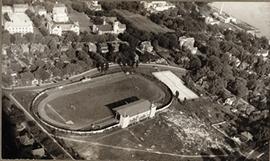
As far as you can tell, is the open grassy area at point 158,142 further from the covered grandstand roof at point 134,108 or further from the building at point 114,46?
the building at point 114,46

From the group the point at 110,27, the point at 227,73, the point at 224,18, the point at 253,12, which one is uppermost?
the point at 253,12

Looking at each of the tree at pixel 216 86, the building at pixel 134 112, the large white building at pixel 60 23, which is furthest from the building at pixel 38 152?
the tree at pixel 216 86

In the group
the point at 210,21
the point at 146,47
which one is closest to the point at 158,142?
the point at 146,47

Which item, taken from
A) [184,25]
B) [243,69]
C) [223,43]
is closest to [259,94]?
[243,69]

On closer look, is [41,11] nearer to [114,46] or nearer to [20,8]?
[20,8]

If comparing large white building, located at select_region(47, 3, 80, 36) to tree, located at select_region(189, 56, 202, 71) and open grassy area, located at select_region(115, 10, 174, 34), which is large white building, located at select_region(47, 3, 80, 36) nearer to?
open grassy area, located at select_region(115, 10, 174, 34)

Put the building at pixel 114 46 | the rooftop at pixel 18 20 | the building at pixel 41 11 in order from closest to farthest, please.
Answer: the rooftop at pixel 18 20 < the building at pixel 41 11 < the building at pixel 114 46
